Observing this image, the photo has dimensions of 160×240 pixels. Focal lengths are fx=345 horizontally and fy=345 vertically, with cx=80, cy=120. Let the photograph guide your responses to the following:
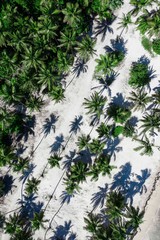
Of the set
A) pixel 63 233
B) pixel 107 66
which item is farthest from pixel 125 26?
pixel 63 233

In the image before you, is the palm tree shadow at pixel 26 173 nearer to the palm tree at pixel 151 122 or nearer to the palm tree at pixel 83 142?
the palm tree at pixel 83 142

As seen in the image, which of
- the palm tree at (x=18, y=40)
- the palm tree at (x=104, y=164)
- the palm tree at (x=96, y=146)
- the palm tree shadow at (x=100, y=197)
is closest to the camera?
the palm tree at (x=18, y=40)

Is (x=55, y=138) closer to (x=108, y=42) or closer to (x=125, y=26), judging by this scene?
(x=108, y=42)

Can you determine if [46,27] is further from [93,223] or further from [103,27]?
[93,223]

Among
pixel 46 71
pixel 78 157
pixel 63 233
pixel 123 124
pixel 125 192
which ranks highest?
pixel 46 71

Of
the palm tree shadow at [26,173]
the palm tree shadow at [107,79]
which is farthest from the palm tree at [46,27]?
the palm tree shadow at [26,173]

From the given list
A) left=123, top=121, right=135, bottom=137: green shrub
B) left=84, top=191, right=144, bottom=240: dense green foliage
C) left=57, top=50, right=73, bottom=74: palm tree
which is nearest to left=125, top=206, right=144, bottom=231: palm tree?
left=84, top=191, right=144, bottom=240: dense green foliage
